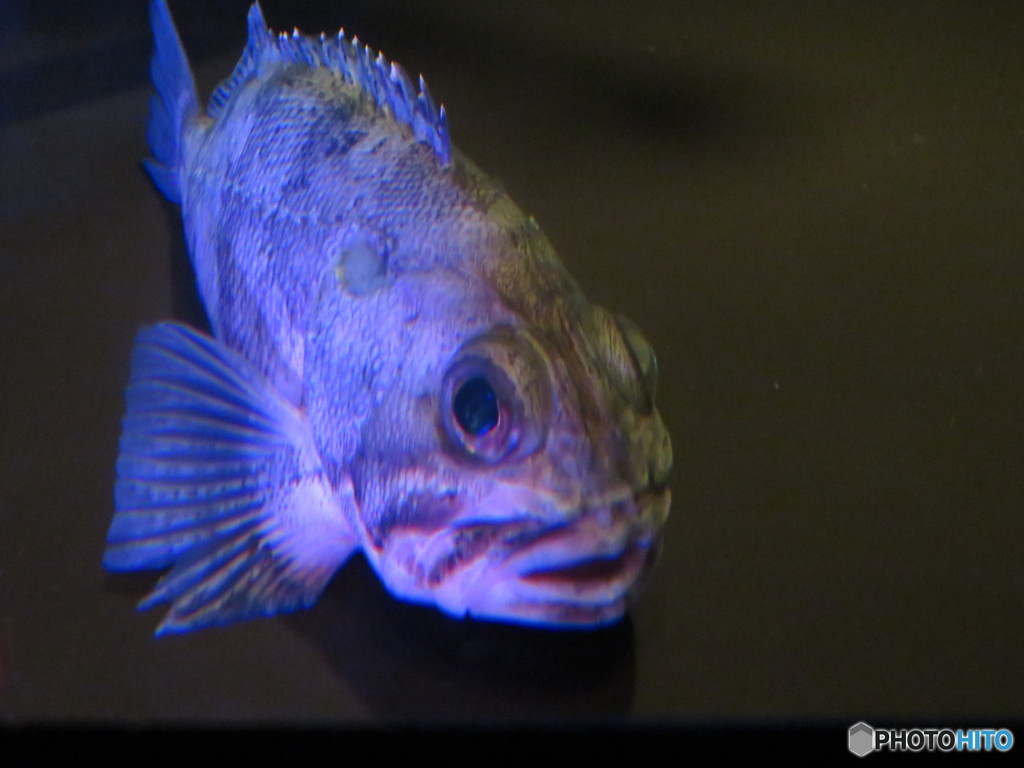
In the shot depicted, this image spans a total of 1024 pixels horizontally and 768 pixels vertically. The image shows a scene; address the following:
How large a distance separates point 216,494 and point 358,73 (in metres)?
1.02

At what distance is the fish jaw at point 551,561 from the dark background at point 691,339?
8.6 inches

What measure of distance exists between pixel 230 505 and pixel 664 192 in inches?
91.1

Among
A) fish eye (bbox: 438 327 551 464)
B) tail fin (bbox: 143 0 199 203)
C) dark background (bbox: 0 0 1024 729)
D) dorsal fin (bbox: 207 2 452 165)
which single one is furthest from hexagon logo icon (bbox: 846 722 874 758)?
tail fin (bbox: 143 0 199 203)

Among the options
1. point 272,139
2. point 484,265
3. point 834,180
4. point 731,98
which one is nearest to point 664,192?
point 834,180

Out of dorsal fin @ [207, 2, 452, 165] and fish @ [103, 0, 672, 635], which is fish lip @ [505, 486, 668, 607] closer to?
fish @ [103, 0, 672, 635]

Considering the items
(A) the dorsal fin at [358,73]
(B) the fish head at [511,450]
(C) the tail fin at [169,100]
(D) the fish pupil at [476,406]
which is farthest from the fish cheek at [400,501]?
(C) the tail fin at [169,100]

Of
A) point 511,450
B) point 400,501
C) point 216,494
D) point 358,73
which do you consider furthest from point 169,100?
point 511,450

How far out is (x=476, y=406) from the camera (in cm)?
133

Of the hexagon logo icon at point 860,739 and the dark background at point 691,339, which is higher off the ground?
the dark background at point 691,339

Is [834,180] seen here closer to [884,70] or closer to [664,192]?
[664,192]

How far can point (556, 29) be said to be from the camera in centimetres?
482

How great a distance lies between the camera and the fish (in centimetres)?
129

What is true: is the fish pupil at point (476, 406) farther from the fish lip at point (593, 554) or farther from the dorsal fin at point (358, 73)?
the dorsal fin at point (358, 73)

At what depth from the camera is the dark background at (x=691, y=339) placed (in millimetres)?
1518
